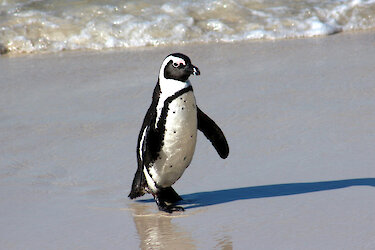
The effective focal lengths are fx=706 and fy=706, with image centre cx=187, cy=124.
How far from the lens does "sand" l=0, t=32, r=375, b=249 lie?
284cm

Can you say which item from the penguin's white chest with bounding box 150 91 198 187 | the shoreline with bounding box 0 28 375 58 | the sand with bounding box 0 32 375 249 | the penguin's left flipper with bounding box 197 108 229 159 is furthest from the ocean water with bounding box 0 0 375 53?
the penguin's white chest with bounding box 150 91 198 187

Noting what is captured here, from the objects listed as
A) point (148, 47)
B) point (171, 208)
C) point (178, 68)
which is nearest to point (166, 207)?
point (171, 208)

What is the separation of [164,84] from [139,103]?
206cm

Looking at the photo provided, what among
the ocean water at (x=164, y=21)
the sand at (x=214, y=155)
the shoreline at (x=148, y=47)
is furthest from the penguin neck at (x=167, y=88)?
the ocean water at (x=164, y=21)

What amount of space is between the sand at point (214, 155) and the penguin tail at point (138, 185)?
6 centimetres

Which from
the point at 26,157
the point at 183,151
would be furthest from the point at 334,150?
the point at 26,157

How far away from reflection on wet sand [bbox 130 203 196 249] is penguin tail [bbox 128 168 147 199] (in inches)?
2.4

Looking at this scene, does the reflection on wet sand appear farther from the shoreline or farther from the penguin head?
the shoreline

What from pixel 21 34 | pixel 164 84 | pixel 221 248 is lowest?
pixel 21 34

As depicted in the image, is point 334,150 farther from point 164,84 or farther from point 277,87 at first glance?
point 277,87

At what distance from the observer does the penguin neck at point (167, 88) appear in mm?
3101

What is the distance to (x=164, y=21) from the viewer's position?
7.95 metres

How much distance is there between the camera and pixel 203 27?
780cm

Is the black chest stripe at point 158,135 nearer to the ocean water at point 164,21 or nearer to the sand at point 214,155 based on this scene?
the sand at point 214,155
